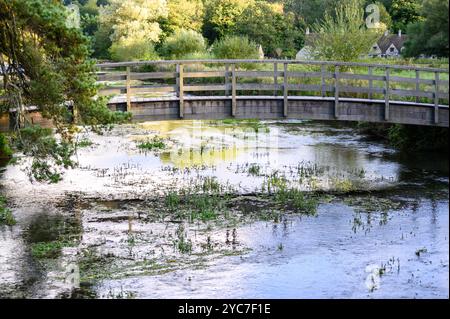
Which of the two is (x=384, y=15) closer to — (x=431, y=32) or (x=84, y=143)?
(x=84, y=143)

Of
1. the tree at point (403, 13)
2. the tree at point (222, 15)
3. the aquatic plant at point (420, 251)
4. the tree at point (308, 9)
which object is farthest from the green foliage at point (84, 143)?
the tree at point (308, 9)

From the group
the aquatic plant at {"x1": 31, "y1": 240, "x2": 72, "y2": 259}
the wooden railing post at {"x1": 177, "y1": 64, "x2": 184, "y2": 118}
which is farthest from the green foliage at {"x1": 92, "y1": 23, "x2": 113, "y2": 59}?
the aquatic plant at {"x1": 31, "y1": 240, "x2": 72, "y2": 259}

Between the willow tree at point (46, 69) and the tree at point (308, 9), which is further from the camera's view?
the tree at point (308, 9)

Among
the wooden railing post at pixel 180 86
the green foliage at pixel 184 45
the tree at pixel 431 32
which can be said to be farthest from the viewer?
the green foliage at pixel 184 45

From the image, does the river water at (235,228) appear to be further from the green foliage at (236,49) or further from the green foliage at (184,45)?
the green foliage at (184,45)

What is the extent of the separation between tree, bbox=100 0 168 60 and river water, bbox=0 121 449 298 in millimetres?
31992

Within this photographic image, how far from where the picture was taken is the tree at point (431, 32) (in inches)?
910

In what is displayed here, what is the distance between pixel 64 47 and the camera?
18.3 metres

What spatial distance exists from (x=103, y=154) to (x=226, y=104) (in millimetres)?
7346

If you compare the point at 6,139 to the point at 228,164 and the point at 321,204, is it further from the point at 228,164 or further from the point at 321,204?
the point at 321,204

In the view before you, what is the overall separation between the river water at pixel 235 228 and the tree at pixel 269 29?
119 ft

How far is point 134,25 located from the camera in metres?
65.5

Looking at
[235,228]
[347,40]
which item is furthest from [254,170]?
[347,40]

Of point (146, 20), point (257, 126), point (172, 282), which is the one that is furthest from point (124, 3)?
point (172, 282)
